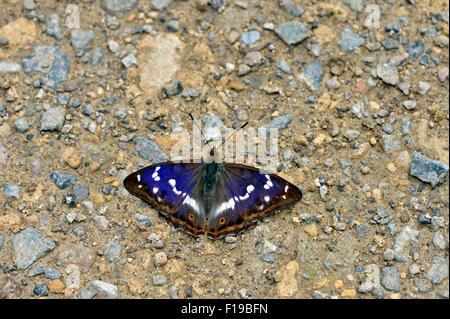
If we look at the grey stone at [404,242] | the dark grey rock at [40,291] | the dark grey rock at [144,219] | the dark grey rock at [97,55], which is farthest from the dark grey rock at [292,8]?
the dark grey rock at [40,291]

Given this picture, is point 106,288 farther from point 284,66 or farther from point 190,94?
point 284,66

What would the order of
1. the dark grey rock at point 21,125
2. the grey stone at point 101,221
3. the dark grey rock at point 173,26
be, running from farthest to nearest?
the dark grey rock at point 173,26 < the dark grey rock at point 21,125 < the grey stone at point 101,221

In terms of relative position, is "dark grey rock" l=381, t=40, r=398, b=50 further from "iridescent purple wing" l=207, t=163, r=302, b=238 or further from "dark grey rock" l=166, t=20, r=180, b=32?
"dark grey rock" l=166, t=20, r=180, b=32

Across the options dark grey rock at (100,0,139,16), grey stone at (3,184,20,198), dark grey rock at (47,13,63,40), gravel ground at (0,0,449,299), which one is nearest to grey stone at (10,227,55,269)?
gravel ground at (0,0,449,299)

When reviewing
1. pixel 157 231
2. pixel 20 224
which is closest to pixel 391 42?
pixel 157 231

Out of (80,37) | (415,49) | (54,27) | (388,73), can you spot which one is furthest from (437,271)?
(54,27)

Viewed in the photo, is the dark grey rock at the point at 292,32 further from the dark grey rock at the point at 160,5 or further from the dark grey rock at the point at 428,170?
the dark grey rock at the point at 428,170

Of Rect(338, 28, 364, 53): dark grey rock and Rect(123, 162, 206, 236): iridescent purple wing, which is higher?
Rect(338, 28, 364, 53): dark grey rock

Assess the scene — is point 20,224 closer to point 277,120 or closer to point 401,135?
point 277,120
